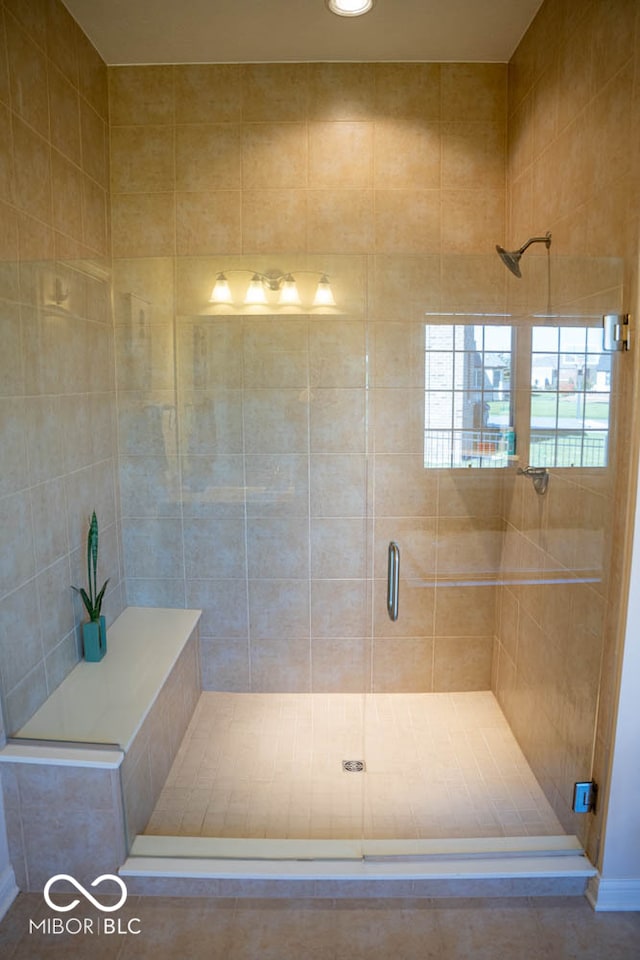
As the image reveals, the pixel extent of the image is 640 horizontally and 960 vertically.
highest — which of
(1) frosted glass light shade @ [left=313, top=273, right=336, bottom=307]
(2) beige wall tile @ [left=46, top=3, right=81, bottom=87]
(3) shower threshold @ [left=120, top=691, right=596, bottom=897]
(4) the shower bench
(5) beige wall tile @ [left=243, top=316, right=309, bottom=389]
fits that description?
(2) beige wall tile @ [left=46, top=3, right=81, bottom=87]

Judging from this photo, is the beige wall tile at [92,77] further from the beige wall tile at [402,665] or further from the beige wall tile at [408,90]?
the beige wall tile at [402,665]

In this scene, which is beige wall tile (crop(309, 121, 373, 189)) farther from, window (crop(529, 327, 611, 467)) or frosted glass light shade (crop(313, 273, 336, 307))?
window (crop(529, 327, 611, 467))

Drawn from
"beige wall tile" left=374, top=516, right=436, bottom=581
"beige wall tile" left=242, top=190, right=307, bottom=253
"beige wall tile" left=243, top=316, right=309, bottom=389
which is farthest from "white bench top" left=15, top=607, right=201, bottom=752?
"beige wall tile" left=242, top=190, right=307, bottom=253

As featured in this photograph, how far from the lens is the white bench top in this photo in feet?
6.10

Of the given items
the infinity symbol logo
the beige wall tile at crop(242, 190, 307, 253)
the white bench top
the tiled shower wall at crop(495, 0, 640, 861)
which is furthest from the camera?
the beige wall tile at crop(242, 190, 307, 253)

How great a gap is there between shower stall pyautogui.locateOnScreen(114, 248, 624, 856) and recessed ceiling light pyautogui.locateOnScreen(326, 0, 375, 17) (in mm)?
908

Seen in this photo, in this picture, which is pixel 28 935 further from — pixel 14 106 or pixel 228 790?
pixel 14 106

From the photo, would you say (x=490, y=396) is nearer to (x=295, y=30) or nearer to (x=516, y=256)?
(x=516, y=256)

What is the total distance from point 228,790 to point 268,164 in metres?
2.53

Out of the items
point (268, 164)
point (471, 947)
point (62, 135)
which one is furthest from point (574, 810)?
point (62, 135)

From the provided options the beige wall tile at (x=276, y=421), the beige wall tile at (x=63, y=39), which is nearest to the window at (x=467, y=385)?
the beige wall tile at (x=276, y=421)

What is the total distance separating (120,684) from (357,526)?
40.4 inches

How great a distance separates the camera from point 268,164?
2.61 meters

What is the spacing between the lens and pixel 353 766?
7.25 ft
